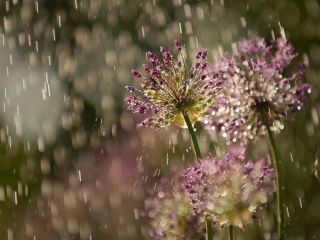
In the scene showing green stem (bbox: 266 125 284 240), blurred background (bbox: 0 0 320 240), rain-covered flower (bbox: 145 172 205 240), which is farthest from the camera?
blurred background (bbox: 0 0 320 240)

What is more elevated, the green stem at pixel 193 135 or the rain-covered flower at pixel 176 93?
the rain-covered flower at pixel 176 93

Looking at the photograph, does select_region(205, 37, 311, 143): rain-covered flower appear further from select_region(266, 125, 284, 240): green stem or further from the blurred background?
the blurred background

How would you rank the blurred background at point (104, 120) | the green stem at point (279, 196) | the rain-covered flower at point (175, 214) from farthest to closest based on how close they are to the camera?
the blurred background at point (104, 120) → the rain-covered flower at point (175, 214) → the green stem at point (279, 196)

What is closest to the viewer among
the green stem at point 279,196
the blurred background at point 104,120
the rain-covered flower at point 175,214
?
the green stem at point 279,196

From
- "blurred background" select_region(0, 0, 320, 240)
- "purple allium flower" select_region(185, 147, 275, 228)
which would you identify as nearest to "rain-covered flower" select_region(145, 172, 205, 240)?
"purple allium flower" select_region(185, 147, 275, 228)

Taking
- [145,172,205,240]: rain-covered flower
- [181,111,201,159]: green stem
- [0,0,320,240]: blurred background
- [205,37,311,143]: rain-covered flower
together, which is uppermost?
[0,0,320,240]: blurred background

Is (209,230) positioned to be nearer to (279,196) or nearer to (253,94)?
(279,196)

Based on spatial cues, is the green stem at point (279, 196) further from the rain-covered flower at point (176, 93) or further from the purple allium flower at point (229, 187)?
the rain-covered flower at point (176, 93)

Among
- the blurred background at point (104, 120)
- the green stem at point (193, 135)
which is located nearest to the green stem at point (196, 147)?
the green stem at point (193, 135)
